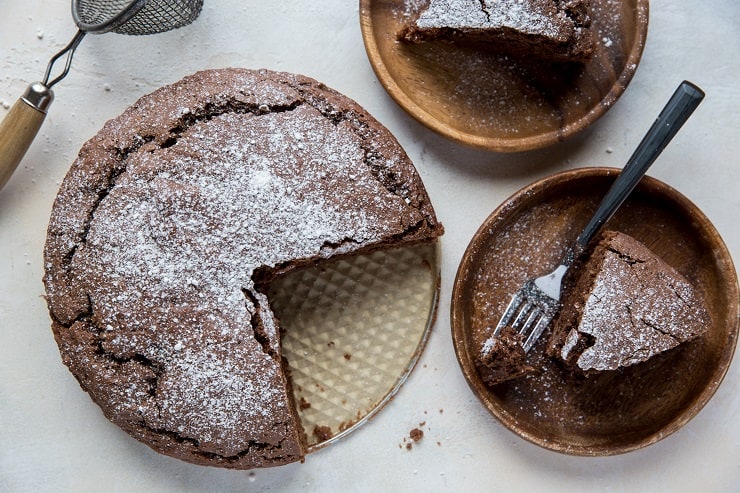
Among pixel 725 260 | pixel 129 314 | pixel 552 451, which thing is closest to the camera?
pixel 129 314

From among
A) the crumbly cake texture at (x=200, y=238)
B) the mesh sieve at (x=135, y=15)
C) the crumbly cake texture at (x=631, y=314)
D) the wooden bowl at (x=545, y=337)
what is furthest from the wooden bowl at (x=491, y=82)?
the mesh sieve at (x=135, y=15)

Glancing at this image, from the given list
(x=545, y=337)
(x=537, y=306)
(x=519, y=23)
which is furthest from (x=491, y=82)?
(x=545, y=337)

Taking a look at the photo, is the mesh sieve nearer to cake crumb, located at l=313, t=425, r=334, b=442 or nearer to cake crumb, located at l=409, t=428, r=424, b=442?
cake crumb, located at l=313, t=425, r=334, b=442

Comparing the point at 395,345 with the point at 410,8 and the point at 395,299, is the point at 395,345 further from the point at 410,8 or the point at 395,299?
the point at 410,8

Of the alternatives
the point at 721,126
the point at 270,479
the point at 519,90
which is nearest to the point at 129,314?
the point at 270,479

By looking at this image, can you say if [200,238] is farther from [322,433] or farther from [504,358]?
[504,358]

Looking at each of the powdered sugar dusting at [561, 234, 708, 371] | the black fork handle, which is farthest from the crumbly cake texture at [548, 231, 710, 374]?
the black fork handle
